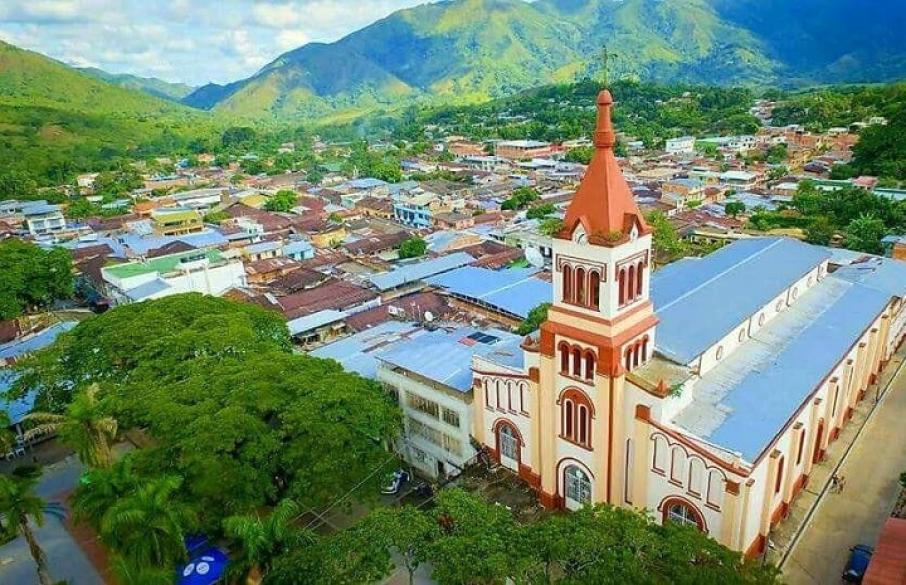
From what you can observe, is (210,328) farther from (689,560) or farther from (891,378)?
(891,378)

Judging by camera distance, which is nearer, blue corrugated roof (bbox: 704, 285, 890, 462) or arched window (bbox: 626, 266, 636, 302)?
blue corrugated roof (bbox: 704, 285, 890, 462)

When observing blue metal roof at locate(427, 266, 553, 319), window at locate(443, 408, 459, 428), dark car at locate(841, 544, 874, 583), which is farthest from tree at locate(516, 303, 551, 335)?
dark car at locate(841, 544, 874, 583)

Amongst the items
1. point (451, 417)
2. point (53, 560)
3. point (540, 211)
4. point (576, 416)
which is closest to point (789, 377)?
point (576, 416)

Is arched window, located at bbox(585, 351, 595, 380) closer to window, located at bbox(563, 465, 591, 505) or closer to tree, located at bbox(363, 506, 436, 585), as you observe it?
window, located at bbox(563, 465, 591, 505)

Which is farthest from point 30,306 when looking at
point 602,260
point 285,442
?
point 602,260

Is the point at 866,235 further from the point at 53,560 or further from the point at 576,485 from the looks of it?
the point at 53,560

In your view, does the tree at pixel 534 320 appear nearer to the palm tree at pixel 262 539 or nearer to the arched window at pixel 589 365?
the arched window at pixel 589 365

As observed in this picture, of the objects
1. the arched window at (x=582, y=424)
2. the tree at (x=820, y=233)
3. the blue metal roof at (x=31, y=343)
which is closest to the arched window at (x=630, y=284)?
the arched window at (x=582, y=424)
